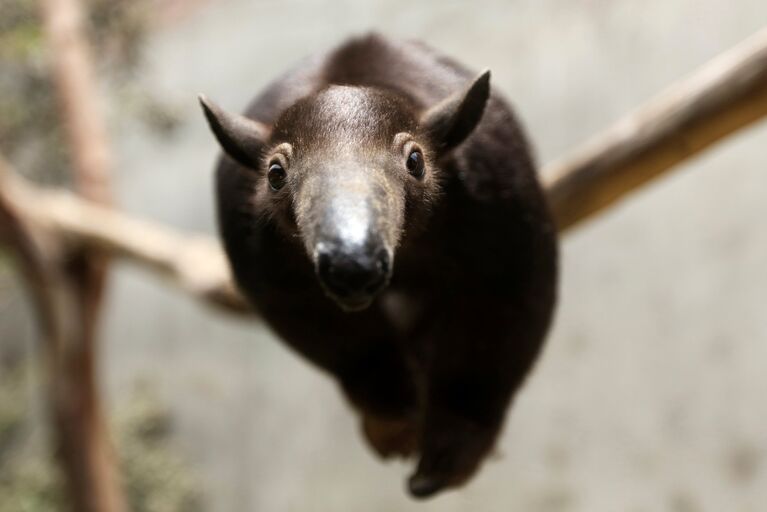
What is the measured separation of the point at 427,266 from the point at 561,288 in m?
1.86

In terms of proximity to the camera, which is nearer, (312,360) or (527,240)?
(527,240)

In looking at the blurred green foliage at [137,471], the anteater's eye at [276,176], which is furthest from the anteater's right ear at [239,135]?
the blurred green foliage at [137,471]

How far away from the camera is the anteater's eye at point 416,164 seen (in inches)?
42.6

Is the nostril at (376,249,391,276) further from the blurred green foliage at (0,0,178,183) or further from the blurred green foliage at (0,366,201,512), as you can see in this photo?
the blurred green foliage at (0,366,201,512)

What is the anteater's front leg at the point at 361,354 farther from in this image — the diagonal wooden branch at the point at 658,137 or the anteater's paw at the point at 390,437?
the diagonal wooden branch at the point at 658,137

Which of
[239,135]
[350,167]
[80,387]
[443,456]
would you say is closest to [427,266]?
[443,456]

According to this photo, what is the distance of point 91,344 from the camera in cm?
365

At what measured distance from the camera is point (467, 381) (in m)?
1.63

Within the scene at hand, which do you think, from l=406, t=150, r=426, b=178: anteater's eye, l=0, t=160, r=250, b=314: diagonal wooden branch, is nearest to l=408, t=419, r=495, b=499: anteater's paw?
l=406, t=150, r=426, b=178: anteater's eye

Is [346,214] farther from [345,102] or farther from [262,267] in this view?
[262,267]

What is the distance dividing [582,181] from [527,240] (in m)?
0.76

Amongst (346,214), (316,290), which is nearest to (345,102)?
(346,214)

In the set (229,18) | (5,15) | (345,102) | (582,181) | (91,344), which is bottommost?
(91,344)

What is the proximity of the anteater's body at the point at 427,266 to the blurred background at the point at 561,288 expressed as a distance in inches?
40.7
